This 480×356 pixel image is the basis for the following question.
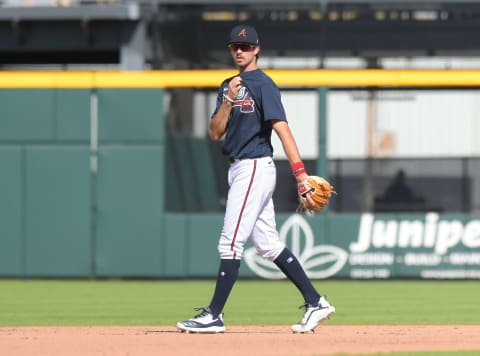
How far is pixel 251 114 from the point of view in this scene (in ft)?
25.6

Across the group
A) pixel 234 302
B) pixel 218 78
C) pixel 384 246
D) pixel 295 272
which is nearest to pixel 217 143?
pixel 218 78

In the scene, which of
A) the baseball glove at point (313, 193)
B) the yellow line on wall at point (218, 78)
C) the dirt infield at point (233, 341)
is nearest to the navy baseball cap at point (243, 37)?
the baseball glove at point (313, 193)

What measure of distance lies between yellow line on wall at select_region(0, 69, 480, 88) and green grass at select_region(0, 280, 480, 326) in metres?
2.55

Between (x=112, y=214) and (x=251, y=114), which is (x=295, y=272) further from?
(x=112, y=214)

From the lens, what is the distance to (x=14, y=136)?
16.3 m

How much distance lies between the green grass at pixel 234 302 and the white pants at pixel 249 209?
1739 mm

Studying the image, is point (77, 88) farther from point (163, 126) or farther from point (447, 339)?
point (447, 339)

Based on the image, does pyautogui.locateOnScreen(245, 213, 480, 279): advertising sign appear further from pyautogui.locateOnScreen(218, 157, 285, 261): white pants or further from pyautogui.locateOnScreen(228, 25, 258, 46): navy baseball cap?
pyautogui.locateOnScreen(228, 25, 258, 46): navy baseball cap

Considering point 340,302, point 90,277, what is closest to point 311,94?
point 90,277

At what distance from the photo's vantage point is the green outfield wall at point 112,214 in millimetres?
16219

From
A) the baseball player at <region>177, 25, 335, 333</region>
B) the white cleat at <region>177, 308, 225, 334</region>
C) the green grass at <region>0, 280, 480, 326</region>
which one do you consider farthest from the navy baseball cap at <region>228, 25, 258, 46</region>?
the green grass at <region>0, 280, 480, 326</region>

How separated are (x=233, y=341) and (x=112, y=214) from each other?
905 centimetres

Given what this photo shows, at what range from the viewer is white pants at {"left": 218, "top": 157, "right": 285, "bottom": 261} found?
306 inches

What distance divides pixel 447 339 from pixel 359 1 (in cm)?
959
